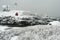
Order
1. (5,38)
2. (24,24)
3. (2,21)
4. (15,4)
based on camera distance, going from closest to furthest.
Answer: (5,38) < (24,24) < (2,21) < (15,4)

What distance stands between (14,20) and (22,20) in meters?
1.10

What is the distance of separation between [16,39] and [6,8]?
1507 cm

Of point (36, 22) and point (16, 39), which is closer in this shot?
point (16, 39)

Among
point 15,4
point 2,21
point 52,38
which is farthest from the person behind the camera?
point 15,4

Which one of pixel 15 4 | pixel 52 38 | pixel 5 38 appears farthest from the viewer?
pixel 15 4

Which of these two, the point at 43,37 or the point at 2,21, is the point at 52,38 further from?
the point at 2,21

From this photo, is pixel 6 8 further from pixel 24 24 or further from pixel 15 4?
pixel 24 24

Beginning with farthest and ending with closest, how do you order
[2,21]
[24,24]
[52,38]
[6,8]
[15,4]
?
[15,4]
[6,8]
[2,21]
[24,24]
[52,38]

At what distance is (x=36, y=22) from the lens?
12188 mm

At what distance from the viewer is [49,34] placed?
694 cm

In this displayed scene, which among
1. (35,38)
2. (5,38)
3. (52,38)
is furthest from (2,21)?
(52,38)

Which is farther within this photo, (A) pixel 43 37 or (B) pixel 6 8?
(B) pixel 6 8

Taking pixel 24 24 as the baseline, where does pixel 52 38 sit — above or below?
above

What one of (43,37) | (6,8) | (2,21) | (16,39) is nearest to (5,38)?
(16,39)
